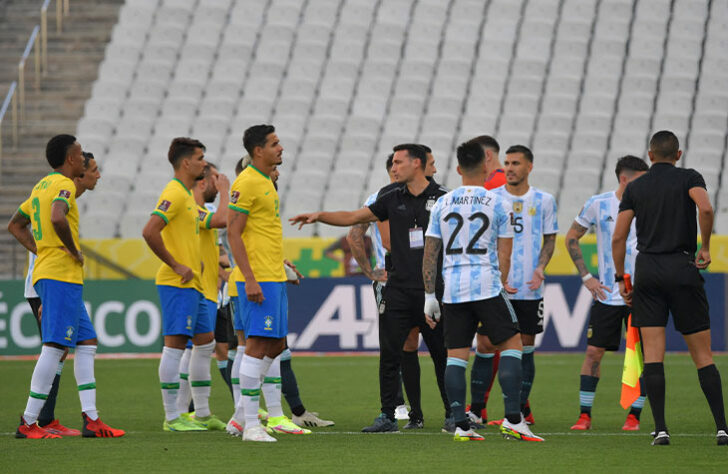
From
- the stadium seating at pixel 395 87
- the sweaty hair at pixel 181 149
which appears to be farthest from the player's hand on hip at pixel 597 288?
the stadium seating at pixel 395 87

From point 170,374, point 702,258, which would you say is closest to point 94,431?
point 170,374

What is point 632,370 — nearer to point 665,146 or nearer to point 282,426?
point 665,146

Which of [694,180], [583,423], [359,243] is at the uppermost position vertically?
[694,180]

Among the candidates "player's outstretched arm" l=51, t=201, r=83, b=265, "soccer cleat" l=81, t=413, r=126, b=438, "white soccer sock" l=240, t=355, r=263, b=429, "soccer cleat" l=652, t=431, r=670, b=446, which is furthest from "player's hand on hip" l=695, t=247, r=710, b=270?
"player's outstretched arm" l=51, t=201, r=83, b=265

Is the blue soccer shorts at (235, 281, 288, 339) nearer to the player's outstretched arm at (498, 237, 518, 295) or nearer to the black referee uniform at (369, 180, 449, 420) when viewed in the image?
the black referee uniform at (369, 180, 449, 420)

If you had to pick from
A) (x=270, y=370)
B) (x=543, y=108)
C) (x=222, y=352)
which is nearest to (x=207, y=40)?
(x=543, y=108)

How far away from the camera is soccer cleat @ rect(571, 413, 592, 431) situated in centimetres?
856

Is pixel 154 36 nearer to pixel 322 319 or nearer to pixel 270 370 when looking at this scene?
pixel 322 319

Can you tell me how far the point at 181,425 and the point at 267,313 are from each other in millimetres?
1566

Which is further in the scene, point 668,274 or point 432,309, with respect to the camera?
point 432,309

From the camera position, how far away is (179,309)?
8359mm

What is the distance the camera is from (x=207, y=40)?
25.5 m

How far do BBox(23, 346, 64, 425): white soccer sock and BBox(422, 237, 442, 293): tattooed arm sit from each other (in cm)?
278

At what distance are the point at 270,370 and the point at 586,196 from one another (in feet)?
42.8
